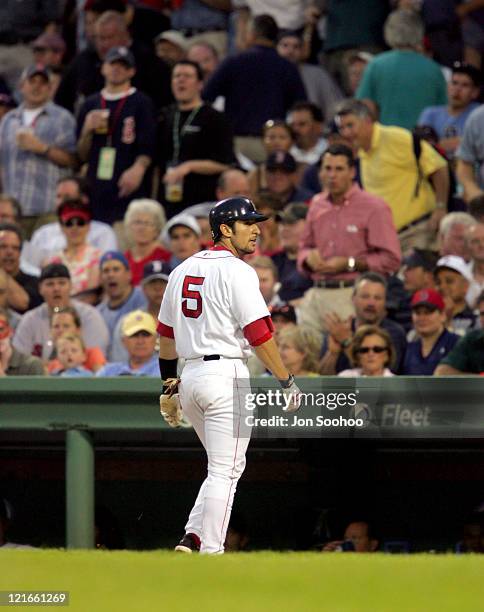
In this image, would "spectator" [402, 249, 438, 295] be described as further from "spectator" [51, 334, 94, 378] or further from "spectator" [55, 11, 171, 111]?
"spectator" [55, 11, 171, 111]

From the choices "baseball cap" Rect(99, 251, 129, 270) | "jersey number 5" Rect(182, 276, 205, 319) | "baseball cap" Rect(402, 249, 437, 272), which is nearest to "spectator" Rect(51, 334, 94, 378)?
"baseball cap" Rect(99, 251, 129, 270)

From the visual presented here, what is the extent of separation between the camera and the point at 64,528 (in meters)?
8.51

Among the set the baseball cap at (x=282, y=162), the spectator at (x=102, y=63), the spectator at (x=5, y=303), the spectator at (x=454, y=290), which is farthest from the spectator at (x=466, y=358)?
the spectator at (x=102, y=63)

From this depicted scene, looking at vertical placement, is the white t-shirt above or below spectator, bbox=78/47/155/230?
below

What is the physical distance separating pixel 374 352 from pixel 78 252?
10.8 ft

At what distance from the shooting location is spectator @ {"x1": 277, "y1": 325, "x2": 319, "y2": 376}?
9.01m

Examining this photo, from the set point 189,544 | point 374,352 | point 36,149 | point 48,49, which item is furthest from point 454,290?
point 48,49

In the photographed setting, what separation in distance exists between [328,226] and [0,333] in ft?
8.17

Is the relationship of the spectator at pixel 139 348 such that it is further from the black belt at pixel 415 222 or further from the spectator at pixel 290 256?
the black belt at pixel 415 222

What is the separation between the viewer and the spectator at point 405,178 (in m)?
11.4

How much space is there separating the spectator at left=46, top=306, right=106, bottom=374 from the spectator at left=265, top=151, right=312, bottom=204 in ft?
7.89

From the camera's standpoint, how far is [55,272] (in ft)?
34.0

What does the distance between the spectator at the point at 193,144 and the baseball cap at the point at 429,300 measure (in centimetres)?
308

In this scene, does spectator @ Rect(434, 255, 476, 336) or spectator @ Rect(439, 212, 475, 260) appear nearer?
spectator @ Rect(434, 255, 476, 336)
